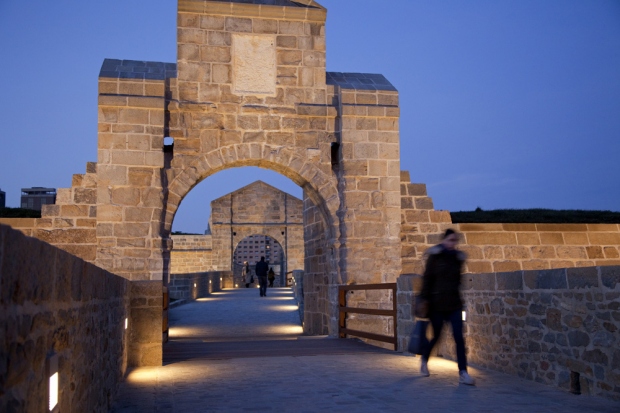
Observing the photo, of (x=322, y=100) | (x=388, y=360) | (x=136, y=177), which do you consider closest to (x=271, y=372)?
(x=388, y=360)

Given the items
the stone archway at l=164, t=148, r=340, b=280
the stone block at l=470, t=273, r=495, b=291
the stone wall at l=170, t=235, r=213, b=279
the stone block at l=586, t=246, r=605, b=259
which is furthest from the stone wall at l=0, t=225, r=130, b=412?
the stone wall at l=170, t=235, r=213, b=279

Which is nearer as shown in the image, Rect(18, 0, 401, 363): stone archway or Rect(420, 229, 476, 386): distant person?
Rect(420, 229, 476, 386): distant person

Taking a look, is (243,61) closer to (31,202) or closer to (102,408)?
(102,408)

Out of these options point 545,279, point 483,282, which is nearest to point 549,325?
point 545,279

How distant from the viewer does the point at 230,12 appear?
1135cm

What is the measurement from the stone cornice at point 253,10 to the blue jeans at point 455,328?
7.45 meters

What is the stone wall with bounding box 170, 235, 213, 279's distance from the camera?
105 feet

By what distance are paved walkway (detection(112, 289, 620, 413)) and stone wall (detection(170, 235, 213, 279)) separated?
24.3 meters

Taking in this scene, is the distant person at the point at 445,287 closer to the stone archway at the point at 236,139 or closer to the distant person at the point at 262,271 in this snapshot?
the stone archway at the point at 236,139

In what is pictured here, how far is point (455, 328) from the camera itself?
567 cm

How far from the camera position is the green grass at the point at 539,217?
15.7 meters

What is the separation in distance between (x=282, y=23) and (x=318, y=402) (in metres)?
8.29

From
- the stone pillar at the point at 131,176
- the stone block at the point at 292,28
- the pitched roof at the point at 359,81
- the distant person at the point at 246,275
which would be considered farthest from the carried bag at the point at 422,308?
the distant person at the point at 246,275

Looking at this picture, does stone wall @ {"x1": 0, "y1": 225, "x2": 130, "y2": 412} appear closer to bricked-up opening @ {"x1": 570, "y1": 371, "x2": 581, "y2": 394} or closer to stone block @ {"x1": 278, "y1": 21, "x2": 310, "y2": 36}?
bricked-up opening @ {"x1": 570, "y1": 371, "x2": 581, "y2": 394}
